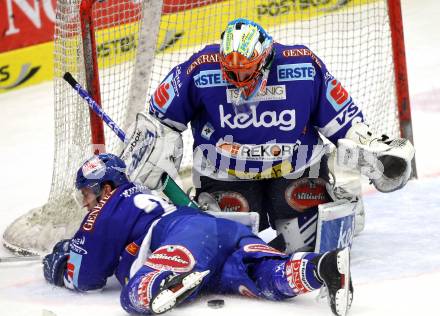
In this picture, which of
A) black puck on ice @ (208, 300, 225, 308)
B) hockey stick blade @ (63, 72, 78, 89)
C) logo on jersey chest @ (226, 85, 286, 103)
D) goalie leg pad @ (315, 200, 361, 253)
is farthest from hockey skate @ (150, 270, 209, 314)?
hockey stick blade @ (63, 72, 78, 89)

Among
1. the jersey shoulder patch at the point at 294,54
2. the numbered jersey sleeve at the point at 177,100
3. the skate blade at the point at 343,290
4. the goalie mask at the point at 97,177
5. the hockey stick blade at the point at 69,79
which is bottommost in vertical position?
the skate blade at the point at 343,290

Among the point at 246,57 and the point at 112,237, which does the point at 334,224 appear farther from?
the point at 112,237

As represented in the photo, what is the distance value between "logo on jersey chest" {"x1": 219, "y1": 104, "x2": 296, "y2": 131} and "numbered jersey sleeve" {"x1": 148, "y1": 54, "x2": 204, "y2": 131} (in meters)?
0.17

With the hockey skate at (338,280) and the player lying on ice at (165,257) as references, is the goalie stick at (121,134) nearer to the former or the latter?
the player lying on ice at (165,257)

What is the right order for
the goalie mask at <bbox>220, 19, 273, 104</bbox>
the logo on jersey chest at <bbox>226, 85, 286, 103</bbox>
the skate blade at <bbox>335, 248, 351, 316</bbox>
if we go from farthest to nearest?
the logo on jersey chest at <bbox>226, 85, 286, 103</bbox> → the goalie mask at <bbox>220, 19, 273, 104</bbox> → the skate blade at <bbox>335, 248, 351, 316</bbox>

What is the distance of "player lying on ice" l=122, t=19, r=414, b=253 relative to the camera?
16.3 feet

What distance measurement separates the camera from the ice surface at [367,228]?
175 inches

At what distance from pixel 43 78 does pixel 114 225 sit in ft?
16.0

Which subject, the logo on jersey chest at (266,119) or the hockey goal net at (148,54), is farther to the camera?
the hockey goal net at (148,54)

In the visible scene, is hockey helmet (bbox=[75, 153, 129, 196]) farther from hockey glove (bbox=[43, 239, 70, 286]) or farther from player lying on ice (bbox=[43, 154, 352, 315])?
hockey glove (bbox=[43, 239, 70, 286])

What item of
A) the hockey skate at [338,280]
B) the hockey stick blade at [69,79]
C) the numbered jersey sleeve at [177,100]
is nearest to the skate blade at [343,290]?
the hockey skate at [338,280]

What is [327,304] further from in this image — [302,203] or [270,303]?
[302,203]

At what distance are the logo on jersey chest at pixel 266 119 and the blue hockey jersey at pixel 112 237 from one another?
1.86 ft

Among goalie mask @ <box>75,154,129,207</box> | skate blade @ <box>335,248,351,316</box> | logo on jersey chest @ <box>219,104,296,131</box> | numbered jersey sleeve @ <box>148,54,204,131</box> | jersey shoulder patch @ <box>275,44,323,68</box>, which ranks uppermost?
jersey shoulder patch @ <box>275,44,323,68</box>
